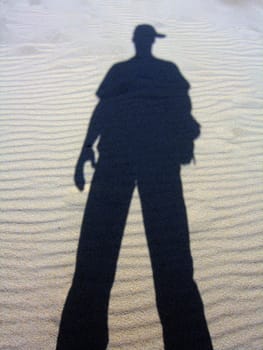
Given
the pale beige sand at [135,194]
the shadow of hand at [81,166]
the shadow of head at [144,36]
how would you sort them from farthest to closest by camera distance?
1. the shadow of head at [144,36]
2. the shadow of hand at [81,166]
3. the pale beige sand at [135,194]

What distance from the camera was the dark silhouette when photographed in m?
3.19

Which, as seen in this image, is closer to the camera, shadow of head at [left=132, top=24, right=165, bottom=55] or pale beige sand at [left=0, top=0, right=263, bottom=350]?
pale beige sand at [left=0, top=0, right=263, bottom=350]

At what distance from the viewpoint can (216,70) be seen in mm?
6824

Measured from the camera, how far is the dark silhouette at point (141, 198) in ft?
10.5

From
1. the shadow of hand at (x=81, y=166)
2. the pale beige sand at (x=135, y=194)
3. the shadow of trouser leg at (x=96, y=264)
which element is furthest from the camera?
the shadow of hand at (x=81, y=166)

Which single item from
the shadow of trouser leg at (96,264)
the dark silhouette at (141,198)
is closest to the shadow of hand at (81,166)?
the dark silhouette at (141,198)

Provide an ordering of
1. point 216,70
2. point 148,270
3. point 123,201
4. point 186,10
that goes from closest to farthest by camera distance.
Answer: point 148,270
point 123,201
point 216,70
point 186,10

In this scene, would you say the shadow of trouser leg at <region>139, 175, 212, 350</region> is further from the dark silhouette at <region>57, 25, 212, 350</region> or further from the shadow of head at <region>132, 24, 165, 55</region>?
the shadow of head at <region>132, 24, 165, 55</region>

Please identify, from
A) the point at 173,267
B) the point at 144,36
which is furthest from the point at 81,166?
the point at 144,36

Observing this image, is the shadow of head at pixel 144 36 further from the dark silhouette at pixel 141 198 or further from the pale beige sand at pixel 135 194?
the dark silhouette at pixel 141 198

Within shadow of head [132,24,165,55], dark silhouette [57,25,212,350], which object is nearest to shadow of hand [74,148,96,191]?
dark silhouette [57,25,212,350]

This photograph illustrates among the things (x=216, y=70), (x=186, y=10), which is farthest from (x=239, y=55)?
(x=186, y=10)

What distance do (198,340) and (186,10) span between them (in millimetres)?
8045

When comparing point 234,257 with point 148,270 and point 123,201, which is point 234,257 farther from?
point 123,201
